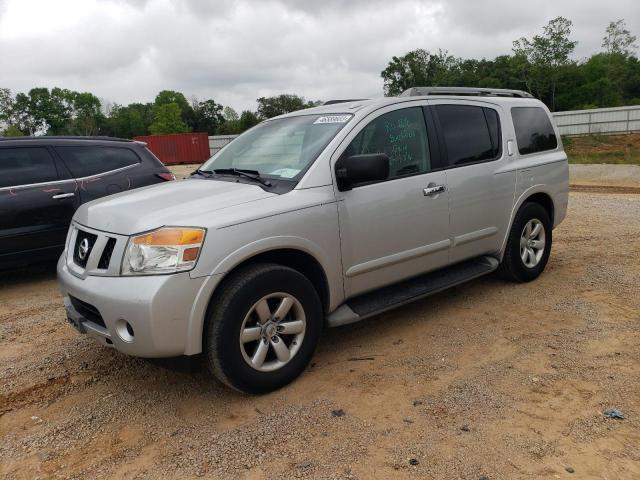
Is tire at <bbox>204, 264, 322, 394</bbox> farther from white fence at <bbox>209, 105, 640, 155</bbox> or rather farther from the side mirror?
white fence at <bbox>209, 105, 640, 155</bbox>

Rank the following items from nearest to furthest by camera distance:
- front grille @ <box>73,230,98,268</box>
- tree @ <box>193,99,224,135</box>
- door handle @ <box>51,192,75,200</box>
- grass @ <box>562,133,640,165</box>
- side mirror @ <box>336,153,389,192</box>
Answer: front grille @ <box>73,230,98,268</box> → side mirror @ <box>336,153,389,192</box> → door handle @ <box>51,192,75,200</box> → grass @ <box>562,133,640,165</box> → tree @ <box>193,99,224,135</box>

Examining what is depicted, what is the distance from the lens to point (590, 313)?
438cm

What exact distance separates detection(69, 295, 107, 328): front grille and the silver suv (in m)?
0.02

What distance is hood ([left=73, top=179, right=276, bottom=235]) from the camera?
2990 millimetres

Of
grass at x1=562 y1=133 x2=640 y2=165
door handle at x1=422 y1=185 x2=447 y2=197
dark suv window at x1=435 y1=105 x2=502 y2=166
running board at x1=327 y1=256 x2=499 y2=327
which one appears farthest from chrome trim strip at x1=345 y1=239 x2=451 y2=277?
grass at x1=562 y1=133 x2=640 y2=165

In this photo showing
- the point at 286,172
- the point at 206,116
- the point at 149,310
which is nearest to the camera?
the point at 149,310

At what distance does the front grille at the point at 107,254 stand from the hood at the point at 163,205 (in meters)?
0.07

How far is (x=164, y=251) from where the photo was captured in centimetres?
288

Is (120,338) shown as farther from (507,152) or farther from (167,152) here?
(167,152)

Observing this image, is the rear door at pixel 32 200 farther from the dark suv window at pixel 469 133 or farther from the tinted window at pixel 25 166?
the dark suv window at pixel 469 133

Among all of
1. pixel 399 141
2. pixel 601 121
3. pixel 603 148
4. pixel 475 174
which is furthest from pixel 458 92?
pixel 601 121

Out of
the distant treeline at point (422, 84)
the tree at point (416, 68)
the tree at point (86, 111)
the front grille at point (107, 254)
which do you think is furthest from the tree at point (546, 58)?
the tree at point (86, 111)

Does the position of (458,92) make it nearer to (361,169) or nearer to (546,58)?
(361,169)

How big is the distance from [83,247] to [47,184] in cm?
301
